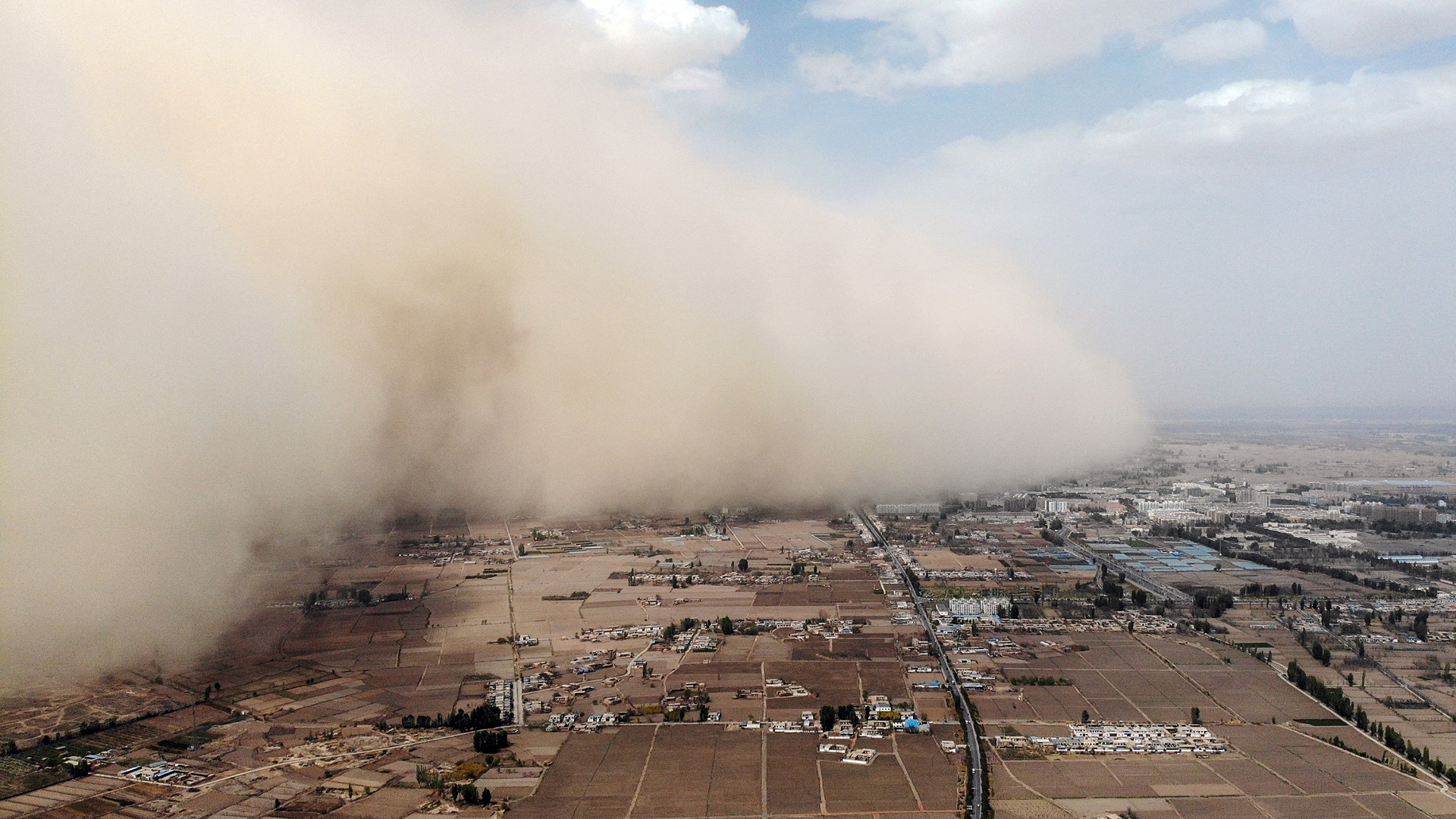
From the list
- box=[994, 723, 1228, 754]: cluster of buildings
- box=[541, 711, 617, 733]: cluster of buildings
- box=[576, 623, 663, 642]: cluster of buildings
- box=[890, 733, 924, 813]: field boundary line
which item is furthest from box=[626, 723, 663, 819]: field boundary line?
box=[576, 623, 663, 642]: cluster of buildings

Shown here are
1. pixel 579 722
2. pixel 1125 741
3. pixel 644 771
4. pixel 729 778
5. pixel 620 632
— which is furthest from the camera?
pixel 620 632

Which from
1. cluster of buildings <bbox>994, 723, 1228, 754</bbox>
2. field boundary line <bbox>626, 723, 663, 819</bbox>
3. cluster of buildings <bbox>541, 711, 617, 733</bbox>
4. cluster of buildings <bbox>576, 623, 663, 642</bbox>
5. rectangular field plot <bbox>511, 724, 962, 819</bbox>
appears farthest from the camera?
cluster of buildings <bbox>576, 623, 663, 642</bbox>

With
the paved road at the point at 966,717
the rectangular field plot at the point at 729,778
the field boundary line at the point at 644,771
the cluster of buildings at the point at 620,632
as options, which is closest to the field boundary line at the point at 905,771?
the rectangular field plot at the point at 729,778

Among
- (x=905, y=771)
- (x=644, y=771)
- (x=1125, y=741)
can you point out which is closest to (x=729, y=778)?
(x=644, y=771)

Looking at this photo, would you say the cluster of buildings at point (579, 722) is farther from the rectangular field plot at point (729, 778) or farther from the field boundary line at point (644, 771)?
the field boundary line at point (644, 771)

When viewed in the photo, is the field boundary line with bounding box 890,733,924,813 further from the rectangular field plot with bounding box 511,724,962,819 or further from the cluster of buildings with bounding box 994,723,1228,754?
the cluster of buildings with bounding box 994,723,1228,754

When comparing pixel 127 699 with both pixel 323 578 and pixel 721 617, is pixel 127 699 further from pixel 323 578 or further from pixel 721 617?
pixel 721 617

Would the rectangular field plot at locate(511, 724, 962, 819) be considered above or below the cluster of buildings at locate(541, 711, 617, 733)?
below

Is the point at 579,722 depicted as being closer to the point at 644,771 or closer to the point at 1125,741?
the point at 644,771

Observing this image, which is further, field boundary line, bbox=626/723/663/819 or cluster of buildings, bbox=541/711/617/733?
cluster of buildings, bbox=541/711/617/733

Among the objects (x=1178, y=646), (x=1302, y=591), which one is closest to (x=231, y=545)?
(x=1178, y=646)

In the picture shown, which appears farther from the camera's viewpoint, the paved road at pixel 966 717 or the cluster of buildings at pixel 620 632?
the cluster of buildings at pixel 620 632
